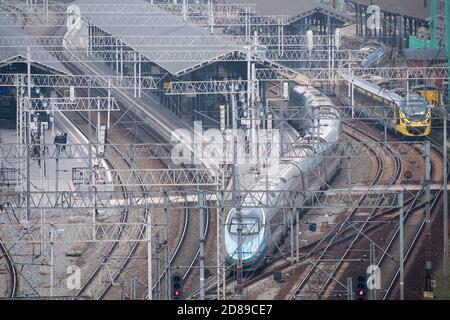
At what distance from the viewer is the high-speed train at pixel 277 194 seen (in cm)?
1939

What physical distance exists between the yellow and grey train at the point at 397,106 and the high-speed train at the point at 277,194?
1445mm

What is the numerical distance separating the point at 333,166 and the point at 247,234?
745 cm

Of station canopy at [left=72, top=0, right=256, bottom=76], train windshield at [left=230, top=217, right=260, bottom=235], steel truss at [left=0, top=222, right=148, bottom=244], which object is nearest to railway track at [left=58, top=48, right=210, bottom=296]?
steel truss at [left=0, top=222, right=148, bottom=244]

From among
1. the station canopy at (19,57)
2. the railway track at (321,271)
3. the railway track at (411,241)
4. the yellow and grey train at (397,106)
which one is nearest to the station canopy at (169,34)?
the station canopy at (19,57)

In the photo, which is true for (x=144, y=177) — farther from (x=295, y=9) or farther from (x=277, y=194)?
(x=295, y=9)

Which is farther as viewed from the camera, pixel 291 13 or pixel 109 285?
pixel 291 13

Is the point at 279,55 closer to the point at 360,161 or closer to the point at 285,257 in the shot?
the point at 360,161

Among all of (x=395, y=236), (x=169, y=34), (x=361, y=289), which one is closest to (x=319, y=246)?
(x=395, y=236)

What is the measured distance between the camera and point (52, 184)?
26188mm

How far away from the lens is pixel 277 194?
20.9m

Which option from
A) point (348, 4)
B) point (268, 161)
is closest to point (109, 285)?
point (268, 161)

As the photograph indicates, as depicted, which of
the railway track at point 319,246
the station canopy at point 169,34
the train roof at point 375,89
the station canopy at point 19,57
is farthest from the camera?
the station canopy at point 169,34

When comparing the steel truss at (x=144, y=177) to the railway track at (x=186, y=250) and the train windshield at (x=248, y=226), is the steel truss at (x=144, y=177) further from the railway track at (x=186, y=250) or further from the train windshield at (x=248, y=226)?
the train windshield at (x=248, y=226)
